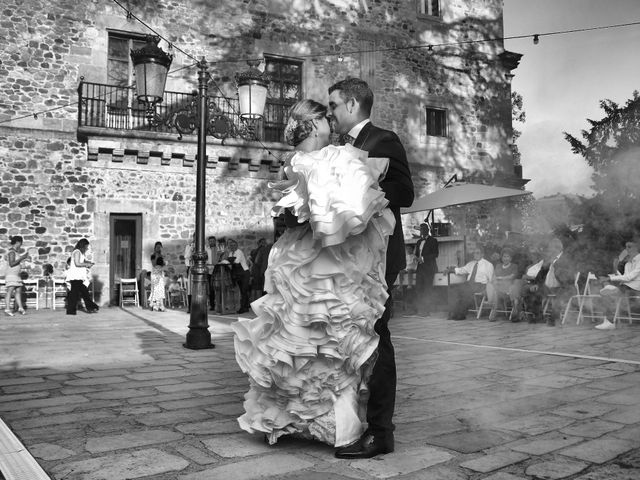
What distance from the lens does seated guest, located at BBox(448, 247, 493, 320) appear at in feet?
33.3

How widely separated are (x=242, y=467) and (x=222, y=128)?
683 cm

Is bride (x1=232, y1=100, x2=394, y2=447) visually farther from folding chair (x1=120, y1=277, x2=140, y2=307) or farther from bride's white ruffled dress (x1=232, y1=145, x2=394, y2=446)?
folding chair (x1=120, y1=277, x2=140, y2=307)

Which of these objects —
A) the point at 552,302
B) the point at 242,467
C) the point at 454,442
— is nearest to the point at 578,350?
the point at 552,302

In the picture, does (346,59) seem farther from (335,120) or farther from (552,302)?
(335,120)

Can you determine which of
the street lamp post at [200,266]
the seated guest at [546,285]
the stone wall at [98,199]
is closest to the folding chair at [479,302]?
the seated guest at [546,285]

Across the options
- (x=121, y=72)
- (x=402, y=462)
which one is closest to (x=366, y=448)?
(x=402, y=462)

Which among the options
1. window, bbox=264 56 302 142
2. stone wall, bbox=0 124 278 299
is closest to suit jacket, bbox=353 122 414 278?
stone wall, bbox=0 124 278 299

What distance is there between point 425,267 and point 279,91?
8441 millimetres

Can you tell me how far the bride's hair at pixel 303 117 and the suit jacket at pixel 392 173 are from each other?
0.26 metres

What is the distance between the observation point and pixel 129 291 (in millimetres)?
14484

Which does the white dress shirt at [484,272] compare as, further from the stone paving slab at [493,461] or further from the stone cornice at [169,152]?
the stone paving slab at [493,461]

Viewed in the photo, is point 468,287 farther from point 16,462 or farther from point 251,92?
point 16,462

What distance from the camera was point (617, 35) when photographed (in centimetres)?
241

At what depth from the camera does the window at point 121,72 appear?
14773 mm
